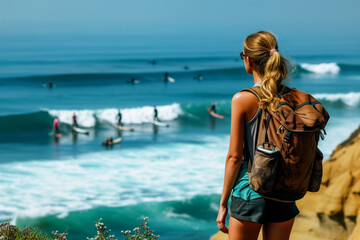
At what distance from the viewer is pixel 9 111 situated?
3288 cm

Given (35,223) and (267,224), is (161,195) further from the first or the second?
(267,224)

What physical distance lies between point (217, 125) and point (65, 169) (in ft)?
39.9

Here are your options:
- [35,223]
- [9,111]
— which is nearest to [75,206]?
[35,223]

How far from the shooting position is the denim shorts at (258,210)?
9.05ft

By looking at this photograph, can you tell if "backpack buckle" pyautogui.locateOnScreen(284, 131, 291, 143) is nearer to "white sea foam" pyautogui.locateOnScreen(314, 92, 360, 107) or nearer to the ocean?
the ocean

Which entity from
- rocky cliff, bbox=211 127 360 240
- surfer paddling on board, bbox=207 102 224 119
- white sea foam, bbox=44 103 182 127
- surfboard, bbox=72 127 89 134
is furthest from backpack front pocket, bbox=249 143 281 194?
surfer paddling on board, bbox=207 102 224 119

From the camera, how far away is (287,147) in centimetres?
262

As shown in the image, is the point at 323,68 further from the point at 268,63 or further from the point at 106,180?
the point at 268,63

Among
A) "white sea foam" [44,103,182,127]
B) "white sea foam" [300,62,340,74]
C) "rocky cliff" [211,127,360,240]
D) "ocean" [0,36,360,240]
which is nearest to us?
"rocky cliff" [211,127,360,240]

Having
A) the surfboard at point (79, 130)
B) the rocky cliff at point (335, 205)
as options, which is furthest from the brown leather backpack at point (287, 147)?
the surfboard at point (79, 130)

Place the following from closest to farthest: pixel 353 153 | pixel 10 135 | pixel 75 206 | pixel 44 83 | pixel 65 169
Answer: pixel 353 153
pixel 75 206
pixel 65 169
pixel 10 135
pixel 44 83

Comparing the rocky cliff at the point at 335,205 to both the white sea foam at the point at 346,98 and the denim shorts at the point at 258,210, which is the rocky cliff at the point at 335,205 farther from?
the white sea foam at the point at 346,98

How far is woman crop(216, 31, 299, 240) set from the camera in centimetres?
268

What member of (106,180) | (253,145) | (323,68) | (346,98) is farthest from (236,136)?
(323,68)
